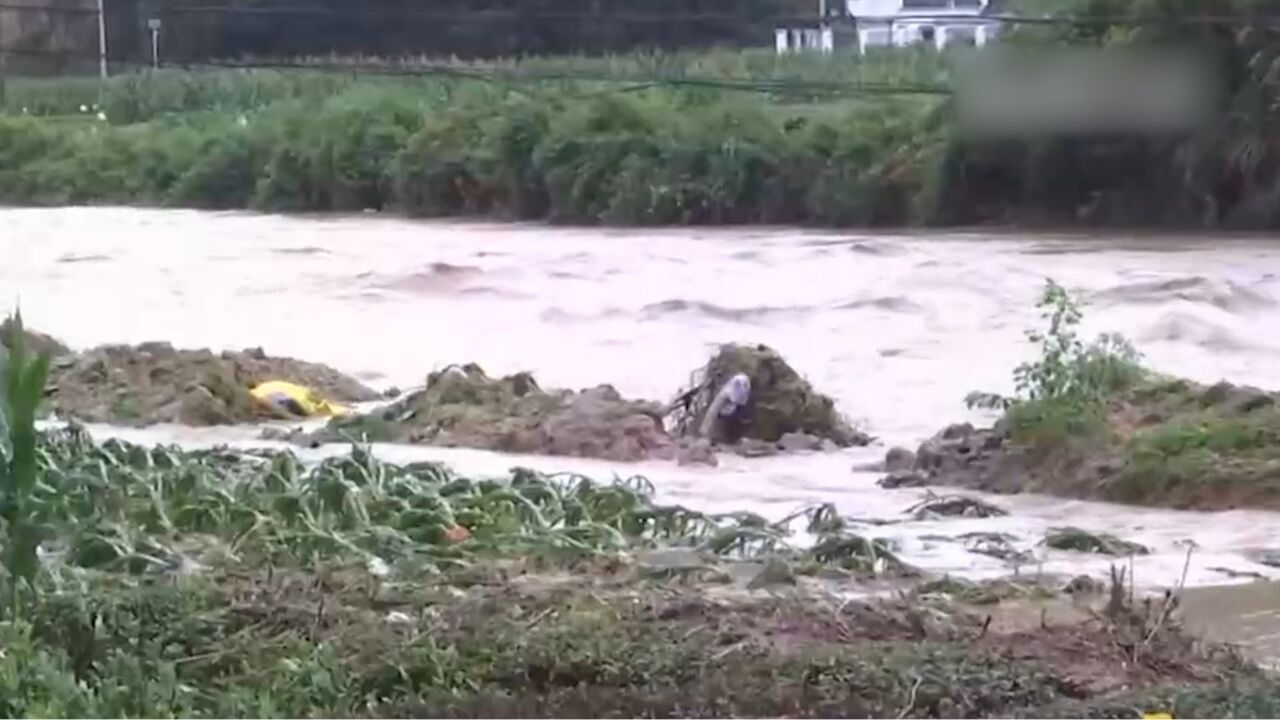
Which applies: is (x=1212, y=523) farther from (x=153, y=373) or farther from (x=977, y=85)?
(x=153, y=373)

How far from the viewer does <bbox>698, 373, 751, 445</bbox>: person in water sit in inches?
489

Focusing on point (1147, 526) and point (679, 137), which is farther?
point (679, 137)

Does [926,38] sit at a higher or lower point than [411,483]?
higher

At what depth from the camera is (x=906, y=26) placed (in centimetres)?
1659

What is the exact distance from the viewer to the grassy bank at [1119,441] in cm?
1037

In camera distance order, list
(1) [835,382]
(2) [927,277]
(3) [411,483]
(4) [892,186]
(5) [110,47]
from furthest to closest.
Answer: (4) [892,186], (5) [110,47], (2) [927,277], (1) [835,382], (3) [411,483]

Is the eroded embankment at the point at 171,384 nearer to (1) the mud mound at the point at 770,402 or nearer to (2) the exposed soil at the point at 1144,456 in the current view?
(1) the mud mound at the point at 770,402

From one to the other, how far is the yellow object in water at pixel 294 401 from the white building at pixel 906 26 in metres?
4.10

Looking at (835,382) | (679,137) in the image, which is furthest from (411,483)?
(679,137)

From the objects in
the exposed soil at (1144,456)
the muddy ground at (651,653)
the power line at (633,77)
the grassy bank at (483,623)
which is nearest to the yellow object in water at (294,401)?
the power line at (633,77)

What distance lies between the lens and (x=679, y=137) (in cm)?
2956

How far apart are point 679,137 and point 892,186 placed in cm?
348

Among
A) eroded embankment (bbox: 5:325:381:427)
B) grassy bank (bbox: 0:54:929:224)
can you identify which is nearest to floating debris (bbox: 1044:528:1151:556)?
eroded embankment (bbox: 5:325:381:427)

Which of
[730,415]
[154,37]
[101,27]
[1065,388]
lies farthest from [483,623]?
[101,27]
